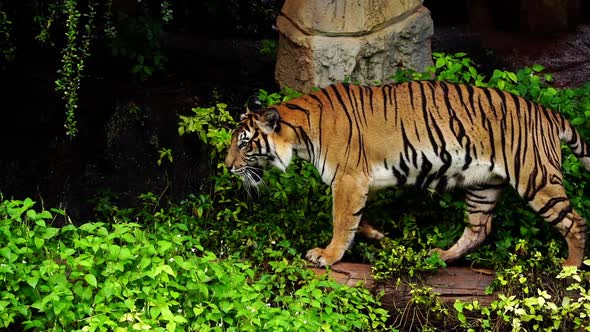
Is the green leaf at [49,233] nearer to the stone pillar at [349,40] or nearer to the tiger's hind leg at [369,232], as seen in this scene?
the tiger's hind leg at [369,232]

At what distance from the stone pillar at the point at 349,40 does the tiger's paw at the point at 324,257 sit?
2042 millimetres

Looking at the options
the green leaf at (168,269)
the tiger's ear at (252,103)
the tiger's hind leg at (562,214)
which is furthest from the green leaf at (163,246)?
the tiger's hind leg at (562,214)

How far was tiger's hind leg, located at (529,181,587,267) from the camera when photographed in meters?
6.81

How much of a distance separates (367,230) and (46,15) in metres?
3.59

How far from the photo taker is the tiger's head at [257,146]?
701 cm

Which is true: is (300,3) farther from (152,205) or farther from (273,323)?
(273,323)

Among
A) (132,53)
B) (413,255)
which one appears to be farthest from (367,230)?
(132,53)

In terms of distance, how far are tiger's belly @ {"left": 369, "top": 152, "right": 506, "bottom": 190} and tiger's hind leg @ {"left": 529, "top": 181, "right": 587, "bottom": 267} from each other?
0.93 ft

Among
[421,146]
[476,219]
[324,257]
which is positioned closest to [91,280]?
[324,257]

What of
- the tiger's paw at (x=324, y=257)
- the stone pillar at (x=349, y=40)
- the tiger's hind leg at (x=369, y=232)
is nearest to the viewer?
the tiger's paw at (x=324, y=257)

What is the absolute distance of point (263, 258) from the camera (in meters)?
7.04

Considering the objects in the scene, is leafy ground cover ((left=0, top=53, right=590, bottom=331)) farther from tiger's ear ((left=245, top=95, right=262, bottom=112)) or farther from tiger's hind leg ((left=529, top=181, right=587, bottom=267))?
tiger's ear ((left=245, top=95, right=262, bottom=112))

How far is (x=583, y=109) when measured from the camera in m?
7.67

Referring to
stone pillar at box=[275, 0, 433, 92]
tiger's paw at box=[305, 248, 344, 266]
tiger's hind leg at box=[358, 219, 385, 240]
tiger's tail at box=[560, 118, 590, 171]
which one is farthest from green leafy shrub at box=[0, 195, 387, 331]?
stone pillar at box=[275, 0, 433, 92]
